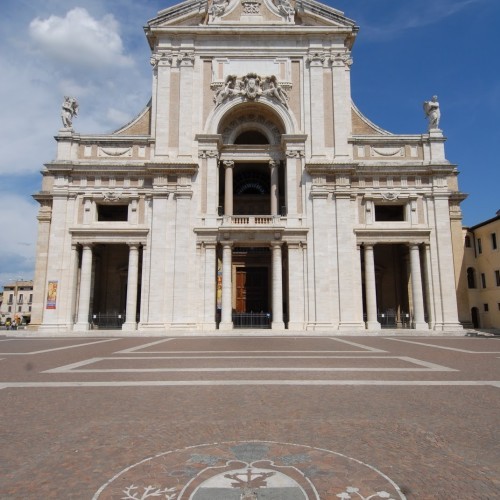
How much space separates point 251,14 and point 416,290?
81.7ft

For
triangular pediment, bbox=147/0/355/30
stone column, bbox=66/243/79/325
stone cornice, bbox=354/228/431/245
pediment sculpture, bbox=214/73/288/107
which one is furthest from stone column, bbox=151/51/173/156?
stone cornice, bbox=354/228/431/245

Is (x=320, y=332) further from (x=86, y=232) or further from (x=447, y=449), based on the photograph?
(x=447, y=449)

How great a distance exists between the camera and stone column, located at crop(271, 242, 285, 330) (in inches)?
1165

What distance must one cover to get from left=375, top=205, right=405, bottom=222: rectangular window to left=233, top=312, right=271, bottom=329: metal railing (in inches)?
504

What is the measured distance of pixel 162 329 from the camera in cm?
2895

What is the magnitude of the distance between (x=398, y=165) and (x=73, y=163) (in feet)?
77.7

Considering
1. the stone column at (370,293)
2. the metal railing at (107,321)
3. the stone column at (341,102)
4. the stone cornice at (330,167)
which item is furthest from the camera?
the metal railing at (107,321)

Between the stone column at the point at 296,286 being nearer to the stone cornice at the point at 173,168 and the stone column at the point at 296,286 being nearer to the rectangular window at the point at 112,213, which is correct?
the stone cornice at the point at 173,168

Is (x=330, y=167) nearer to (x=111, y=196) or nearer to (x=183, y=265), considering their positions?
(x=183, y=265)

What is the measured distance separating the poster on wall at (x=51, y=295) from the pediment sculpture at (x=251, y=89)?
696 inches

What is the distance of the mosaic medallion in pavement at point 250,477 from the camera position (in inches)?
127

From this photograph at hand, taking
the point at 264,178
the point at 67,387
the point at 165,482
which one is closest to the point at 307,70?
the point at 264,178

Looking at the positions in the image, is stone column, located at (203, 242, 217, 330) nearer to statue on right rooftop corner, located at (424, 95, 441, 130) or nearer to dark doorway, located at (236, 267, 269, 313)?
dark doorway, located at (236, 267, 269, 313)

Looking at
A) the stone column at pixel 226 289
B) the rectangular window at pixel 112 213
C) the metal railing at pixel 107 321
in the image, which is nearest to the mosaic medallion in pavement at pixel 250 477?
the stone column at pixel 226 289
